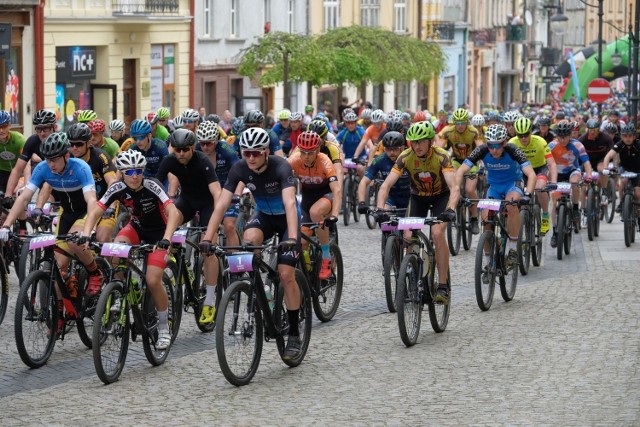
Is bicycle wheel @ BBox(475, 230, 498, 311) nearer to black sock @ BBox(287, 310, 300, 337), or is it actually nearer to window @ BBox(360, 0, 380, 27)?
black sock @ BBox(287, 310, 300, 337)

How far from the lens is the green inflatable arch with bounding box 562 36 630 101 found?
199ft

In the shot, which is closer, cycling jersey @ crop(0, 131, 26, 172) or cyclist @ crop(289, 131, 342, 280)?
cyclist @ crop(289, 131, 342, 280)

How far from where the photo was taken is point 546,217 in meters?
19.1

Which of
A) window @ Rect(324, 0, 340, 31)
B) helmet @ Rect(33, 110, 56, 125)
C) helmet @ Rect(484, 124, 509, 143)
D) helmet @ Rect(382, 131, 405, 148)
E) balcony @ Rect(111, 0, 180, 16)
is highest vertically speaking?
window @ Rect(324, 0, 340, 31)

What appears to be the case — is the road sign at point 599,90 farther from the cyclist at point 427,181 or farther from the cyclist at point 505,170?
the cyclist at point 427,181

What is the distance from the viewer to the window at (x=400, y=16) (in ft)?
209

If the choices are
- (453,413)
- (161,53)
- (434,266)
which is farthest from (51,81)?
(453,413)

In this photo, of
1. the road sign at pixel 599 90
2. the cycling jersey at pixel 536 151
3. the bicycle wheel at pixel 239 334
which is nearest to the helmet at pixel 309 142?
the bicycle wheel at pixel 239 334

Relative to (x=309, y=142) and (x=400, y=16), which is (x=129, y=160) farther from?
(x=400, y=16)

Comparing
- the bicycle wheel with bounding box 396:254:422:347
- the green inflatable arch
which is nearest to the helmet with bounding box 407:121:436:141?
the bicycle wheel with bounding box 396:254:422:347

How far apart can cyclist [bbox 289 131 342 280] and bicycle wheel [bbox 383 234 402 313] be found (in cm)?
53

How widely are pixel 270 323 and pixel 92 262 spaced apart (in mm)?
1772

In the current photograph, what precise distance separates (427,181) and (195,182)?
229 cm

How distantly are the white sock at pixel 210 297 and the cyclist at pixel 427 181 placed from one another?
1.55 meters
